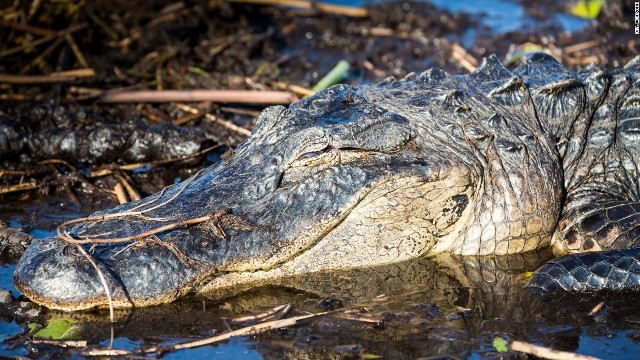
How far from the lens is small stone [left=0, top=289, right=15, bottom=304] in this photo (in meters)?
4.23

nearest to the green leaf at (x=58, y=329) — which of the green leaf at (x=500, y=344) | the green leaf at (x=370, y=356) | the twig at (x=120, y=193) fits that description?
the green leaf at (x=370, y=356)

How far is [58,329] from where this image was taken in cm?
398

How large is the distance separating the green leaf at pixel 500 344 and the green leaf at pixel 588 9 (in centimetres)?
625

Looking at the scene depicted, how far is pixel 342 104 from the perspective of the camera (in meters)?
4.72

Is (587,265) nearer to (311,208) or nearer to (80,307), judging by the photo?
(311,208)

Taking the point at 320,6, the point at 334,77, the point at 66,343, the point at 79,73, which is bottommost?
the point at 66,343

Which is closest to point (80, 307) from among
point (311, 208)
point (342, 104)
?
point (311, 208)

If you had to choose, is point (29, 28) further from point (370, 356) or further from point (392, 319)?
point (370, 356)

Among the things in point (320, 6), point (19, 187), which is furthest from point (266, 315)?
point (320, 6)

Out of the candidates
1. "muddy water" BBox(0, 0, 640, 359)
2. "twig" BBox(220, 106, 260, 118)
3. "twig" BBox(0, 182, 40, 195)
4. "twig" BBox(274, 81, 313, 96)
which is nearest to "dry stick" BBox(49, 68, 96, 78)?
"twig" BBox(220, 106, 260, 118)

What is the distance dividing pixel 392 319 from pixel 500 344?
545 mm

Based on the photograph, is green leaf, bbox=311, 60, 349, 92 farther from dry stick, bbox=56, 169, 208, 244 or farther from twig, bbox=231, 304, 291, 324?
twig, bbox=231, 304, 291, 324

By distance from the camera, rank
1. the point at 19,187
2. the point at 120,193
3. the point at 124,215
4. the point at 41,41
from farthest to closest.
A: the point at 41,41 → the point at 19,187 → the point at 120,193 → the point at 124,215

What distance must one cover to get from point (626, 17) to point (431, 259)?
5.14 m
